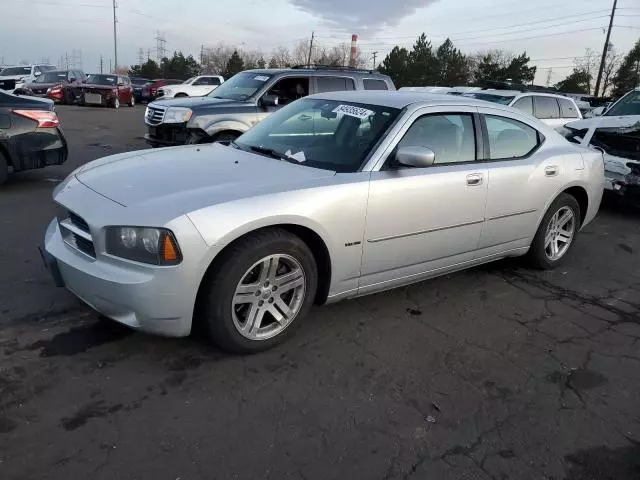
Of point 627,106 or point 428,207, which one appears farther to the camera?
point 627,106

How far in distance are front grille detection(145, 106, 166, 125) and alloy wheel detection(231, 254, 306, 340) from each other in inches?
249

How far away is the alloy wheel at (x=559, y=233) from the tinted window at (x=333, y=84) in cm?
488

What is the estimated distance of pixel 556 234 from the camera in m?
5.16

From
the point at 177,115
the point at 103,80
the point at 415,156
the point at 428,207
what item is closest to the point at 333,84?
the point at 177,115

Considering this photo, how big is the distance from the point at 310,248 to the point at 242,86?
6450 millimetres

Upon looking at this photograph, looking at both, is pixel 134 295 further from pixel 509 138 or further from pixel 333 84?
pixel 333 84

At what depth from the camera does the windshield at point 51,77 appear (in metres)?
25.9

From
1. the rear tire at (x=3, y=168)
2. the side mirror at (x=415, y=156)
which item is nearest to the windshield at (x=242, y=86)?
the rear tire at (x=3, y=168)

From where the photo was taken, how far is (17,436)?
2.45 meters

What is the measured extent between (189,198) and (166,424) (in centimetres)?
120

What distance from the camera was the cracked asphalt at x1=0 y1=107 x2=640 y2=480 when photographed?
242 cm

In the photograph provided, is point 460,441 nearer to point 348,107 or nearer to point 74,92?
point 348,107

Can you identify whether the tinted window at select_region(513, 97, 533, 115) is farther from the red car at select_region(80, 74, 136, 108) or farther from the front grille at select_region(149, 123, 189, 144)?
the red car at select_region(80, 74, 136, 108)

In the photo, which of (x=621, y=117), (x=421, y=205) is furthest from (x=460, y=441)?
(x=621, y=117)
